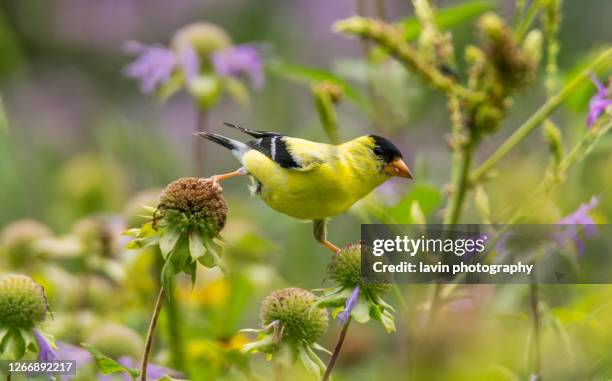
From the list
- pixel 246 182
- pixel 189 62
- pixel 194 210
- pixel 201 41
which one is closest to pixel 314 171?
pixel 194 210

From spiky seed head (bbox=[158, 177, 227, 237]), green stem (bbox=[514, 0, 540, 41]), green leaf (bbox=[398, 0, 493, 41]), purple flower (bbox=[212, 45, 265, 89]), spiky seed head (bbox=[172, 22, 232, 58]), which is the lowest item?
spiky seed head (bbox=[158, 177, 227, 237])

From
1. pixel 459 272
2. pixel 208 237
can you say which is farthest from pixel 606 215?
pixel 208 237

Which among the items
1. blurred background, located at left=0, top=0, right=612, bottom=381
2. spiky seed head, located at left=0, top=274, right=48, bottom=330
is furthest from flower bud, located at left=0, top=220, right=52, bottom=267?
spiky seed head, located at left=0, top=274, right=48, bottom=330

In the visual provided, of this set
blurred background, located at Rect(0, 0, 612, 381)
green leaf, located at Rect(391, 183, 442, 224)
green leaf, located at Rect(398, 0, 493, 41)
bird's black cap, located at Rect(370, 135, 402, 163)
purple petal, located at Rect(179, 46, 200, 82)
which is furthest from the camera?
purple petal, located at Rect(179, 46, 200, 82)

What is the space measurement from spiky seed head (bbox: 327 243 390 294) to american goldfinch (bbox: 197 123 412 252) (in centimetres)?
7

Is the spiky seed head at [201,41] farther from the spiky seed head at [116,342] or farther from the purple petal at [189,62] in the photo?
the spiky seed head at [116,342]

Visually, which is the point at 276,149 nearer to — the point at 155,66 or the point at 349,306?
the point at 349,306

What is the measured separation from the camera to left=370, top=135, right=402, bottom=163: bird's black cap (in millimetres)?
891

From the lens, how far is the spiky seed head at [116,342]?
37.8 inches

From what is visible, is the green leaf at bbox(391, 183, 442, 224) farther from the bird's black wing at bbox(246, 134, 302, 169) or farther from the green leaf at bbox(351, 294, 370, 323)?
the green leaf at bbox(351, 294, 370, 323)

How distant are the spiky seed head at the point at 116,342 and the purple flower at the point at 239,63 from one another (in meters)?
0.53

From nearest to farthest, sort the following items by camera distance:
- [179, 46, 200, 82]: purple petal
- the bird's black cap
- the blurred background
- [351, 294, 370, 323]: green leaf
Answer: [351, 294, 370, 323]: green leaf → the blurred background → the bird's black cap → [179, 46, 200, 82]: purple petal

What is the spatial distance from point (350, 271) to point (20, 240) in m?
0.67

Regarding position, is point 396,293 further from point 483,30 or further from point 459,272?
point 483,30
